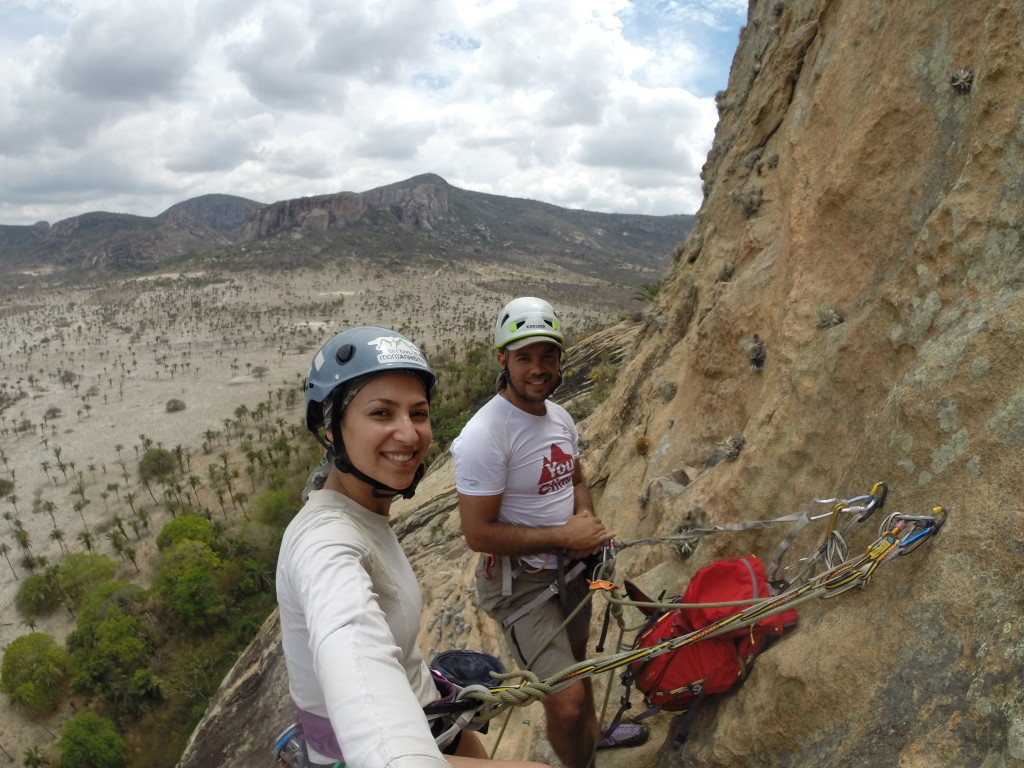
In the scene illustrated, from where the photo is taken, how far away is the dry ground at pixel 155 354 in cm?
5119

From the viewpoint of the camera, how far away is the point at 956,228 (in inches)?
113

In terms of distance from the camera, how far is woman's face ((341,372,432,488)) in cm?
231

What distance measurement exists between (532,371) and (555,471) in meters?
0.62

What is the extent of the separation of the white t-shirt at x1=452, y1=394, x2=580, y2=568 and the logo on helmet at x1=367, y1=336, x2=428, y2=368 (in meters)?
0.85

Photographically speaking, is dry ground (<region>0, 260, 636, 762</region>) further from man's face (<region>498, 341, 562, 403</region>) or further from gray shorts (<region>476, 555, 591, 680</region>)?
man's face (<region>498, 341, 562, 403</region>)

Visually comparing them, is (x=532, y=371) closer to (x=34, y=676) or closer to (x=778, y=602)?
(x=778, y=602)

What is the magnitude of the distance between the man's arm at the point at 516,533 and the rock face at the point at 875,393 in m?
1.05

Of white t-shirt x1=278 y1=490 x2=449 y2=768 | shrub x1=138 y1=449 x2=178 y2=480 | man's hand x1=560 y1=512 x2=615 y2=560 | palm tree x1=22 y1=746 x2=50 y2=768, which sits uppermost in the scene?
white t-shirt x1=278 y1=490 x2=449 y2=768

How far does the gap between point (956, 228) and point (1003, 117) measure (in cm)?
53

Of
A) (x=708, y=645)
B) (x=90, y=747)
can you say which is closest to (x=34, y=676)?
(x=90, y=747)

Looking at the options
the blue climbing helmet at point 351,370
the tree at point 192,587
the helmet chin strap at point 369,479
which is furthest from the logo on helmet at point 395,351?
the tree at point 192,587

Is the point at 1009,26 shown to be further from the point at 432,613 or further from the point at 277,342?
the point at 277,342

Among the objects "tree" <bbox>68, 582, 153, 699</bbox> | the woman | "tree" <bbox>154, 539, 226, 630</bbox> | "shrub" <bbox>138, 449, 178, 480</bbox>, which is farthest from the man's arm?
"shrub" <bbox>138, 449, 178, 480</bbox>

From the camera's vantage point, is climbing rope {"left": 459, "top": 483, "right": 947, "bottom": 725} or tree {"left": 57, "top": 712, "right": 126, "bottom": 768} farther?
tree {"left": 57, "top": 712, "right": 126, "bottom": 768}
